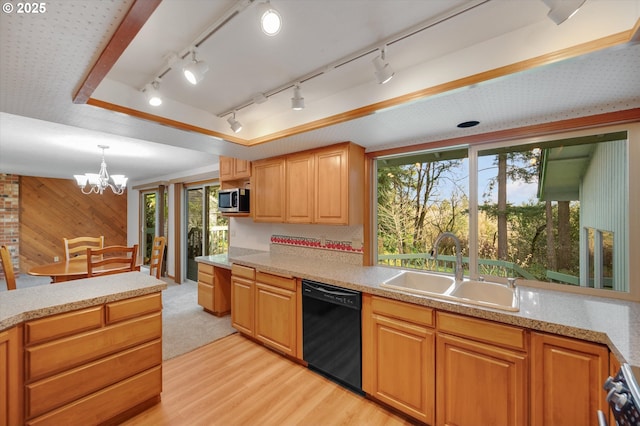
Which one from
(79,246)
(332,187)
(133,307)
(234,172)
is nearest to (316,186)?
(332,187)

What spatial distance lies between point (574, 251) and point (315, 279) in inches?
76.3

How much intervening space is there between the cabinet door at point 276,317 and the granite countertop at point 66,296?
0.97m

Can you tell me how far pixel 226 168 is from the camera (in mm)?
3662

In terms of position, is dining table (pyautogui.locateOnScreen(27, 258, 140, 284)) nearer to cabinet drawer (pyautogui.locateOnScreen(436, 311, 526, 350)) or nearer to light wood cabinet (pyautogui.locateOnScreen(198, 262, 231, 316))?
light wood cabinet (pyautogui.locateOnScreen(198, 262, 231, 316))

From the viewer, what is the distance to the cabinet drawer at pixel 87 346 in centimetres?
139

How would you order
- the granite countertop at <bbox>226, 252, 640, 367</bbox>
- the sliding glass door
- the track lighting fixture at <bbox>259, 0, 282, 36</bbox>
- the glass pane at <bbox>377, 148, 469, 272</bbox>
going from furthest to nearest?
the sliding glass door < the glass pane at <bbox>377, 148, 469, 272</bbox> < the granite countertop at <bbox>226, 252, 640, 367</bbox> < the track lighting fixture at <bbox>259, 0, 282, 36</bbox>

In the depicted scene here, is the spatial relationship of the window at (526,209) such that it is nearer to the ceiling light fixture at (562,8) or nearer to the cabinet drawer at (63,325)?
the ceiling light fixture at (562,8)

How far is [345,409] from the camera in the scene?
1.89 m

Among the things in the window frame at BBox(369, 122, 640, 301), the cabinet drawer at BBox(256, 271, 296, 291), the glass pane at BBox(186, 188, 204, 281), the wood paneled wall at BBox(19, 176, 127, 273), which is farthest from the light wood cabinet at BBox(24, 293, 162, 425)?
the wood paneled wall at BBox(19, 176, 127, 273)

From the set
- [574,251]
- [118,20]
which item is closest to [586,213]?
[574,251]

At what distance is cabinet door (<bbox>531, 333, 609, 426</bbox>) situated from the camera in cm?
122

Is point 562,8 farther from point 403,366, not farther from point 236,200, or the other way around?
point 236,200

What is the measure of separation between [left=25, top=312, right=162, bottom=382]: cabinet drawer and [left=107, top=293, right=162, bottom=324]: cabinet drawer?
4cm

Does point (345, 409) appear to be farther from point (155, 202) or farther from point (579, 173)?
point (155, 202)
